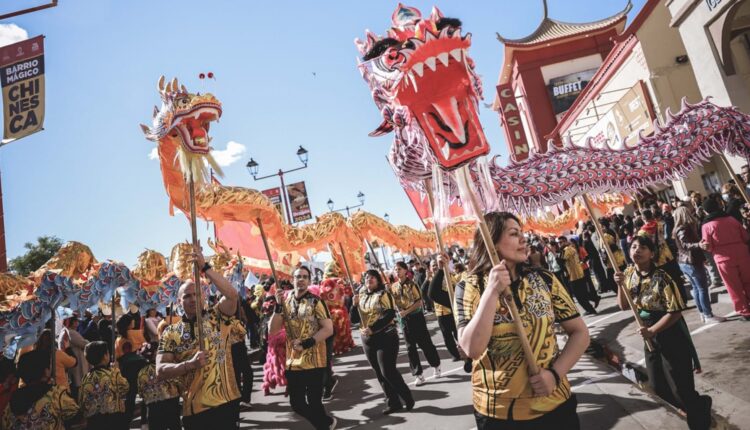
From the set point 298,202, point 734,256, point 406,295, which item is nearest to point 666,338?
point 734,256

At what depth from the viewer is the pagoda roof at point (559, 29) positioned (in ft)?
79.4

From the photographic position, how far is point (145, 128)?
3959 mm

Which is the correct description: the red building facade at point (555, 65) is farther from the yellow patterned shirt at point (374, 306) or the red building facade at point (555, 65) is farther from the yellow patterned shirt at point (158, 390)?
the yellow patterned shirt at point (158, 390)

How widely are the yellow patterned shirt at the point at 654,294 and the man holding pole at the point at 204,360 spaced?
3.24m

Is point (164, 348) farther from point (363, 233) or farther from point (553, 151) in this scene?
point (553, 151)

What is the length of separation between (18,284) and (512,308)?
6416mm

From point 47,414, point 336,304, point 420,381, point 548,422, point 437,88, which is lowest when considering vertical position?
point 420,381

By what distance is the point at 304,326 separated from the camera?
441 cm

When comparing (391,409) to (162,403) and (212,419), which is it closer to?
(162,403)

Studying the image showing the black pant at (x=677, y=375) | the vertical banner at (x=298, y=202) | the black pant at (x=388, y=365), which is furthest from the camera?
the vertical banner at (x=298, y=202)

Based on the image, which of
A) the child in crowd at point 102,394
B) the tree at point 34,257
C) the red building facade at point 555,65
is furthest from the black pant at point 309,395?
the tree at point 34,257

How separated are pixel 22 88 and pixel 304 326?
9.96m

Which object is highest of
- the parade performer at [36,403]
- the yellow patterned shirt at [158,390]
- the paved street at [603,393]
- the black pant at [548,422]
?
the parade performer at [36,403]

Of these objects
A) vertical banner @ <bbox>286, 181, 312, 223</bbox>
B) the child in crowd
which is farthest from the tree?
the child in crowd
